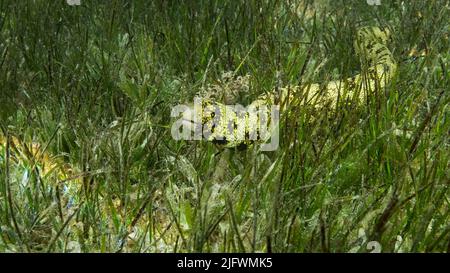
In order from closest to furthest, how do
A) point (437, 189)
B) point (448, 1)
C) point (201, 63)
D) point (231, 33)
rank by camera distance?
1. point (437, 189)
2. point (201, 63)
3. point (231, 33)
4. point (448, 1)

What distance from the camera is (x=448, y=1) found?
352 cm

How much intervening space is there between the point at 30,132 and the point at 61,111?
16 centimetres

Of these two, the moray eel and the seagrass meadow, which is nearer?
the seagrass meadow

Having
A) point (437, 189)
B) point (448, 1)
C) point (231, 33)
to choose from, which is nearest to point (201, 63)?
point (231, 33)

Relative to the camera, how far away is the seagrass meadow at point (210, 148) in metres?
1.63

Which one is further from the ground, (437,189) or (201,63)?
(201,63)

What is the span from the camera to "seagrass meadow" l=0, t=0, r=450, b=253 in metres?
1.63

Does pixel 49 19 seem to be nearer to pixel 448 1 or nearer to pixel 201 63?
pixel 201 63

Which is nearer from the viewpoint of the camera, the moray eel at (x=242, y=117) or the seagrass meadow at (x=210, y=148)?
the seagrass meadow at (x=210, y=148)

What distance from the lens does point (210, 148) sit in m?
1.99

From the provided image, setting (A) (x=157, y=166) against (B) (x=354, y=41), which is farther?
(B) (x=354, y=41)
